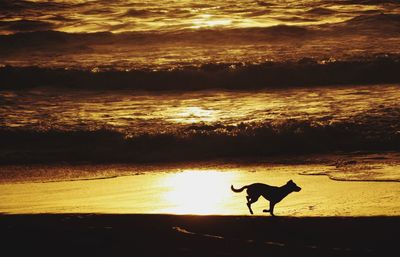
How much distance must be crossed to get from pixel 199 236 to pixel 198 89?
11740 mm

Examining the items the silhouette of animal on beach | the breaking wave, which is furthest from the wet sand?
the breaking wave

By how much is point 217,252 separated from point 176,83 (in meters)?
12.6

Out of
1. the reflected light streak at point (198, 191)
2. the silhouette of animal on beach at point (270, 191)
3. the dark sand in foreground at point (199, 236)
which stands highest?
the silhouette of animal on beach at point (270, 191)

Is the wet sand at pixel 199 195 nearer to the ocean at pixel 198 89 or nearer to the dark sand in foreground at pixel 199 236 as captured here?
the ocean at pixel 198 89

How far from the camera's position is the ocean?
473 inches

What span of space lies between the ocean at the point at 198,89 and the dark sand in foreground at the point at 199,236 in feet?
1.76

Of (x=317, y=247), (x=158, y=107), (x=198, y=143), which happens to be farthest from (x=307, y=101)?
(x=317, y=247)

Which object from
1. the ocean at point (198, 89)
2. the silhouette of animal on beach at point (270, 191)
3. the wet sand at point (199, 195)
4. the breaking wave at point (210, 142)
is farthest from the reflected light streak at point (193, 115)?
the silhouette of animal on beach at point (270, 191)

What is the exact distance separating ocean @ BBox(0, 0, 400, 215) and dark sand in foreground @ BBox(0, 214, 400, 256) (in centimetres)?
54

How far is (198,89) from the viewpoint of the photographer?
18812mm

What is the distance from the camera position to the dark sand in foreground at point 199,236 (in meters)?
6.80

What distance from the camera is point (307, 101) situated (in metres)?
15.9

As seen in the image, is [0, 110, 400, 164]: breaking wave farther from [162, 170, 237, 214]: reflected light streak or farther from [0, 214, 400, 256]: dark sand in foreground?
[0, 214, 400, 256]: dark sand in foreground

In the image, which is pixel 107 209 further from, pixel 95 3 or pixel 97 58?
pixel 95 3
